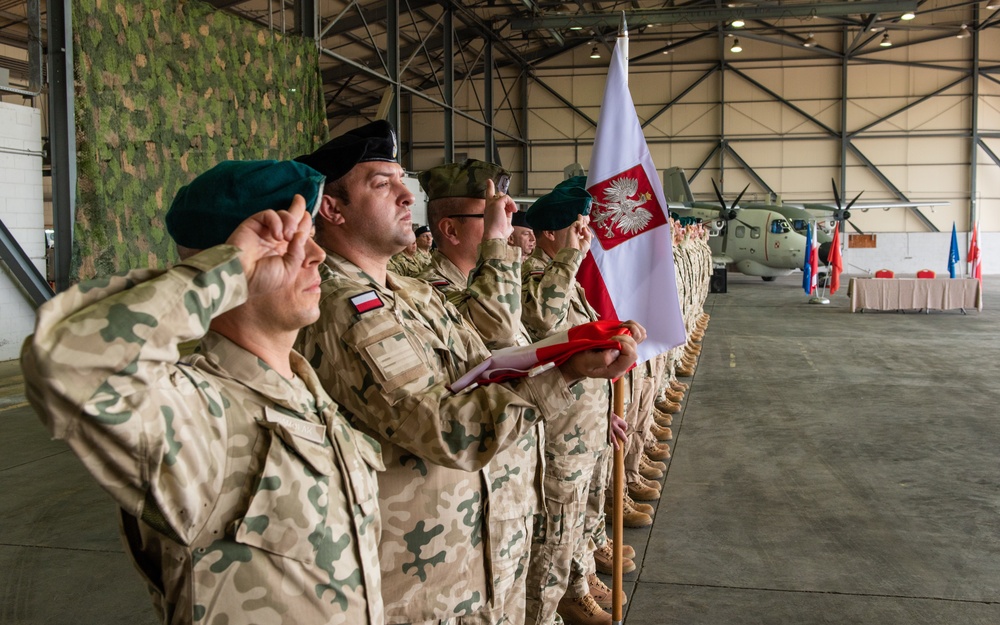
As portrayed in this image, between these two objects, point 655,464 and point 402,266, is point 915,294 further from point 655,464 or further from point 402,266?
point 402,266

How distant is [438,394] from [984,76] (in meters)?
28.7

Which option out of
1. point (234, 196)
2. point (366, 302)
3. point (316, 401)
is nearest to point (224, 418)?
point (316, 401)

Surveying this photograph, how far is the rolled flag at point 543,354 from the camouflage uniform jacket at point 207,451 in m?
0.37

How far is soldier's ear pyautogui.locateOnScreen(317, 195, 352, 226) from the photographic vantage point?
2033mm

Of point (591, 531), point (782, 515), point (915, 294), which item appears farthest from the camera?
point (915, 294)

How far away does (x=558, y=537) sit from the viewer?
2.96 metres

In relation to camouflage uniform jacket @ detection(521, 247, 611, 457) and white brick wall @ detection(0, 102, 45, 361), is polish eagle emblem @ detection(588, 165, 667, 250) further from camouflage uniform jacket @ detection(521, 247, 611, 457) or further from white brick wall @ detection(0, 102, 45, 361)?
white brick wall @ detection(0, 102, 45, 361)

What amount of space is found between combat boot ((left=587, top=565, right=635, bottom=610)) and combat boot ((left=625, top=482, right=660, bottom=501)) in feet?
4.40

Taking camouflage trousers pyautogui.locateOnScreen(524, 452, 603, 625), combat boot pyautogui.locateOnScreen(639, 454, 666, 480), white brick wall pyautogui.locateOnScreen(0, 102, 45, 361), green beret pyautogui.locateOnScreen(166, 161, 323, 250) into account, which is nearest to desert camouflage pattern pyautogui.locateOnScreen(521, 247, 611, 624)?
camouflage trousers pyautogui.locateOnScreen(524, 452, 603, 625)

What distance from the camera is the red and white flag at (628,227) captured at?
3.22m

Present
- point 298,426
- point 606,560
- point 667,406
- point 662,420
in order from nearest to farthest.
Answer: point 298,426 → point 606,560 → point 662,420 → point 667,406

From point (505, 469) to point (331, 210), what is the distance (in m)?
0.81

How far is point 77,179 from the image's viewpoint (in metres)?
7.59

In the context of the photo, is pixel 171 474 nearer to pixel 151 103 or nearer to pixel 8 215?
pixel 151 103
